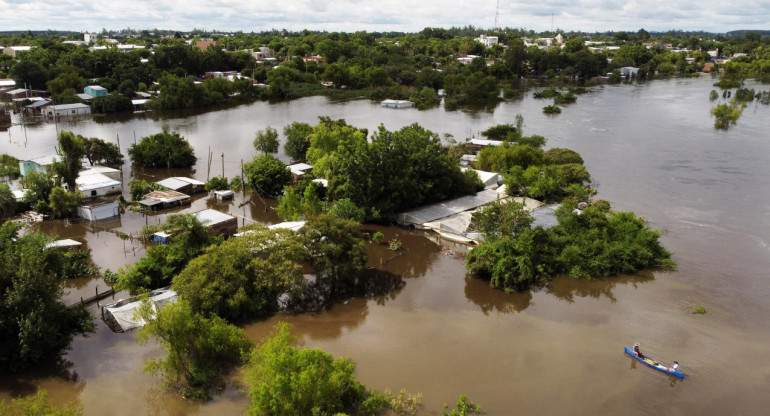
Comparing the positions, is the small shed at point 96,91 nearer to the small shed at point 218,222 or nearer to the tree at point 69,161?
the tree at point 69,161

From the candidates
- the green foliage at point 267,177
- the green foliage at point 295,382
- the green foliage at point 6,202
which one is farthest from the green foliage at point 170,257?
the green foliage at point 6,202

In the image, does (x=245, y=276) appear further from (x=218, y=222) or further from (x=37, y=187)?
(x=37, y=187)

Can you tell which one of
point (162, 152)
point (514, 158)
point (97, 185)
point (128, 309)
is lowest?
point (128, 309)

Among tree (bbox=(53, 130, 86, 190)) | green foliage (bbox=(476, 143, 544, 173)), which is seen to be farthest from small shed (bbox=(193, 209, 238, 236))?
green foliage (bbox=(476, 143, 544, 173))

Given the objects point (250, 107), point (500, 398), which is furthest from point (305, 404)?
point (250, 107)

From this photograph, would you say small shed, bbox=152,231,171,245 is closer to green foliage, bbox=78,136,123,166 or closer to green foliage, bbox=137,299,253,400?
green foliage, bbox=137,299,253,400

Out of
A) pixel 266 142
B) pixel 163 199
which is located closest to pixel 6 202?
pixel 163 199
